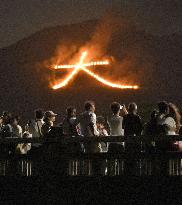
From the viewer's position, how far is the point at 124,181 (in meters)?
8.88

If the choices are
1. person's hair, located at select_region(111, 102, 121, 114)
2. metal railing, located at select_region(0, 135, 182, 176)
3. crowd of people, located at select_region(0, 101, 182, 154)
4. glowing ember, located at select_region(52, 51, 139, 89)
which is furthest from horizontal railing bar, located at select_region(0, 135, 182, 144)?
glowing ember, located at select_region(52, 51, 139, 89)

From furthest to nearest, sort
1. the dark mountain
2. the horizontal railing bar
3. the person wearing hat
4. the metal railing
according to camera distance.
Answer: the dark mountain
the person wearing hat
the metal railing
the horizontal railing bar

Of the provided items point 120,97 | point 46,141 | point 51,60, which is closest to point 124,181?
point 46,141

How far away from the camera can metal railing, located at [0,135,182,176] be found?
8.49 meters

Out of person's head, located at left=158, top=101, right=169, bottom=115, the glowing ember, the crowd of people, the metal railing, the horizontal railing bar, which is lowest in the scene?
the metal railing

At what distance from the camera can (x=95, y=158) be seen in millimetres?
9000

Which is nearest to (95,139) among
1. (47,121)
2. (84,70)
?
(47,121)

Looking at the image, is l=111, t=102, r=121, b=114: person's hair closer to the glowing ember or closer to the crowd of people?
the crowd of people

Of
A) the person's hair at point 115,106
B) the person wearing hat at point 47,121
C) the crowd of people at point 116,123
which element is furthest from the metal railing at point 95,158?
the person's hair at point 115,106

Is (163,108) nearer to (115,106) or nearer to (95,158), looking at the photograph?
(115,106)

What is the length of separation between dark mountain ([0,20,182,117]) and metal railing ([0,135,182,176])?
10903 mm

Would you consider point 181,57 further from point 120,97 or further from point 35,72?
point 35,72

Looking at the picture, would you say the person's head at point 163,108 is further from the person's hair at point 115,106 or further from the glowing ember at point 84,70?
the glowing ember at point 84,70

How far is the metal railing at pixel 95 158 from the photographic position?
8.49 meters
